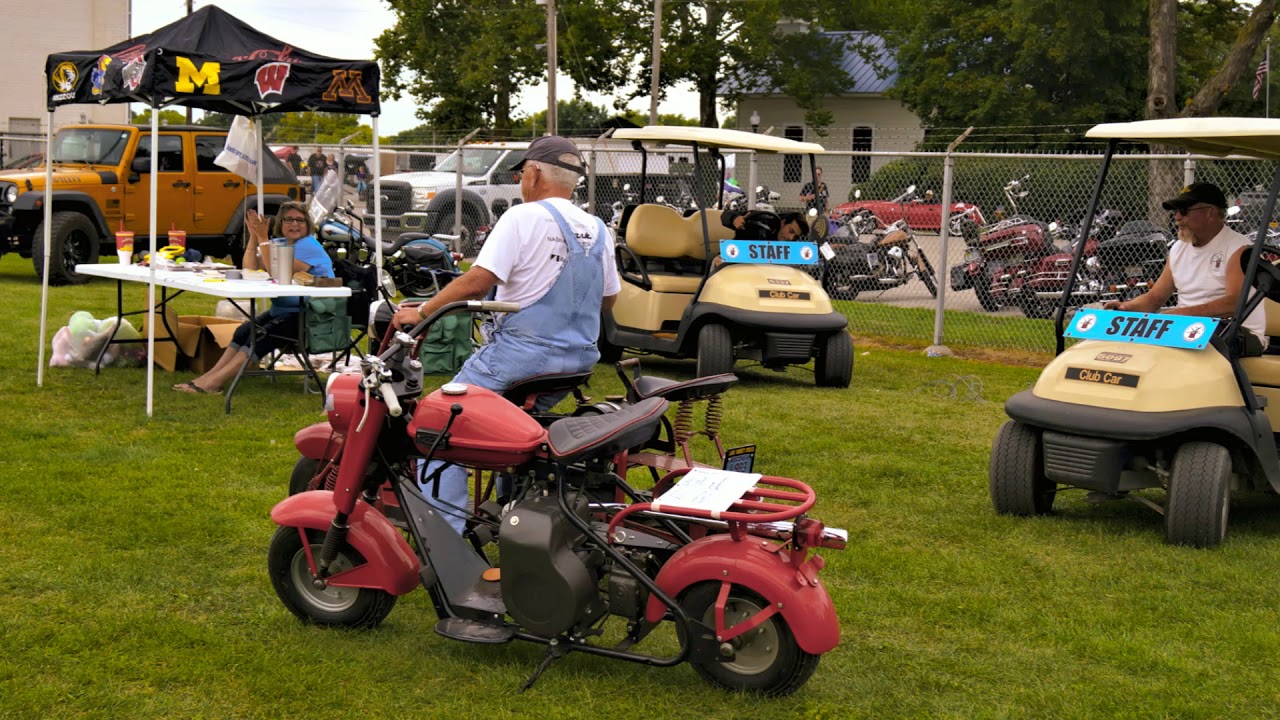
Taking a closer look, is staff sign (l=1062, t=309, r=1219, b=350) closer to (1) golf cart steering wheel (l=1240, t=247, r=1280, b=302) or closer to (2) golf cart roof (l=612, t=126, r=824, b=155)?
(1) golf cart steering wheel (l=1240, t=247, r=1280, b=302)

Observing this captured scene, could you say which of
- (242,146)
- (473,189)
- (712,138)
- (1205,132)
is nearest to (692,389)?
(1205,132)

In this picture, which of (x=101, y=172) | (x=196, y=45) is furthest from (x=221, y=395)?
(x=101, y=172)

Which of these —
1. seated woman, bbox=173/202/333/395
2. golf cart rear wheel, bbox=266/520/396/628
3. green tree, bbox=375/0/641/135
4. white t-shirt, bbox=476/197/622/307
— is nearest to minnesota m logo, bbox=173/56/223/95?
seated woman, bbox=173/202/333/395

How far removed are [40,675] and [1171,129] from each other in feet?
16.2

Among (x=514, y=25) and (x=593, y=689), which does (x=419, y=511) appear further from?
(x=514, y=25)

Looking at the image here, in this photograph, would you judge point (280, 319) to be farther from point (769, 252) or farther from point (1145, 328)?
point (1145, 328)

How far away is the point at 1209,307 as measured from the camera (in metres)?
6.27

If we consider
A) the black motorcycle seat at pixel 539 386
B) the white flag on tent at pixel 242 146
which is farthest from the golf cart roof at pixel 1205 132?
the white flag on tent at pixel 242 146

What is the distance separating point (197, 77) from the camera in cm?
785

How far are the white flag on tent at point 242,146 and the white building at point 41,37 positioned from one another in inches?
1189

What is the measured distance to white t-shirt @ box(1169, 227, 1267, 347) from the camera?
20.9 ft

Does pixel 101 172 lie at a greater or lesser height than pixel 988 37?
lesser

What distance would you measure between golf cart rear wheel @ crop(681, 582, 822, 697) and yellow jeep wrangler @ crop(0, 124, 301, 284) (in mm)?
11662

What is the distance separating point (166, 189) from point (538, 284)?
469 inches
